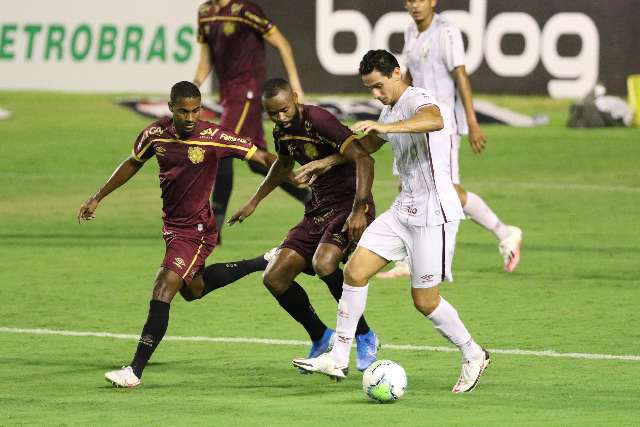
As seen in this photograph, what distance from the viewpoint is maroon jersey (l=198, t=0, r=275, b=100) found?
1391 centimetres

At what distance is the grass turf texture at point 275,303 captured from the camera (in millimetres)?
7820

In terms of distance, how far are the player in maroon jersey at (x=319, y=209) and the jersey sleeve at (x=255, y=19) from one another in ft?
16.1

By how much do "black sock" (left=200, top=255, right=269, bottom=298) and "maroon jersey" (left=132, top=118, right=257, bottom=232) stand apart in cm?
53

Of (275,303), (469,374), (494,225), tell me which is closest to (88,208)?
(469,374)

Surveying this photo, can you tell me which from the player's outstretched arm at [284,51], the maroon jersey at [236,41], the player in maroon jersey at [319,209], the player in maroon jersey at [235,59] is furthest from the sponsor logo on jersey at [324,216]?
the maroon jersey at [236,41]

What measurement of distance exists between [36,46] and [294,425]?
45.0 feet

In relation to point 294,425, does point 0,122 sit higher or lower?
lower

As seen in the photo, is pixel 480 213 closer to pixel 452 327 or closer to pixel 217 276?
pixel 217 276

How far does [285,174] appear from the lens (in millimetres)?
9055

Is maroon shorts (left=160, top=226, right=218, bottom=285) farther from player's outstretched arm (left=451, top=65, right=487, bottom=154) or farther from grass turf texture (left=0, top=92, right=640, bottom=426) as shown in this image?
player's outstretched arm (left=451, top=65, right=487, bottom=154)

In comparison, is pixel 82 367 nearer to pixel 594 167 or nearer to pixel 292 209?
pixel 292 209

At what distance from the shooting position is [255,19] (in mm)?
13914

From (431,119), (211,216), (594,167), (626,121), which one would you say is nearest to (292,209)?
(594,167)

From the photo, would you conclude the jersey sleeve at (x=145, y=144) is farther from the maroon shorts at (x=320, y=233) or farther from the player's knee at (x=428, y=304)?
the player's knee at (x=428, y=304)
